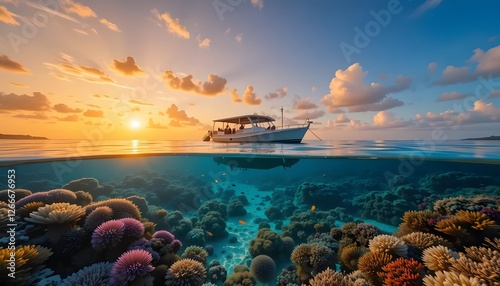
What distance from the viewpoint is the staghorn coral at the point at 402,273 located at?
8.65 feet

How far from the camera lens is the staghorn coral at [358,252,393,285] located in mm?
3176

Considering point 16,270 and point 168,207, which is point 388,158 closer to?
point 168,207

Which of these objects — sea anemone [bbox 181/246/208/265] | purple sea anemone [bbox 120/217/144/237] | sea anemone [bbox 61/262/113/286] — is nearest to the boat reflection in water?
sea anemone [bbox 181/246/208/265]

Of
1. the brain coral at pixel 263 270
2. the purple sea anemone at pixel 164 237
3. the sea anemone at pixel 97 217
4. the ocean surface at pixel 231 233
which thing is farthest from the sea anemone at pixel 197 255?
the sea anemone at pixel 97 217

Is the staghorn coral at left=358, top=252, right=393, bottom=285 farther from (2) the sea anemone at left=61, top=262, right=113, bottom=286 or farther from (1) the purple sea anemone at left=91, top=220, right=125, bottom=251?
(1) the purple sea anemone at left=91, top=220, right=125, bottom=251

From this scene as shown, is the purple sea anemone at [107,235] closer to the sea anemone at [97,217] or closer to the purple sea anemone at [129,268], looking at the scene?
the sea anemone at [97,217]

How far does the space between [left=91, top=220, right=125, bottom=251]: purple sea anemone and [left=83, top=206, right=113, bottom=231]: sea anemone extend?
448 millimetres

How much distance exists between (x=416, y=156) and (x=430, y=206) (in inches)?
332

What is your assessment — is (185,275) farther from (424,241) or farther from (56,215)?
(424,241)

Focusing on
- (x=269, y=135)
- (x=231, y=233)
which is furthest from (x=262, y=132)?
(x=231, y=233)

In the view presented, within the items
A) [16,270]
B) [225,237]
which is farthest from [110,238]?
[225,237]

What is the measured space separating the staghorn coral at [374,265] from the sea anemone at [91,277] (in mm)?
4438

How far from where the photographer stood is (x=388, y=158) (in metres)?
19.4

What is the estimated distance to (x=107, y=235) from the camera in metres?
3.45
